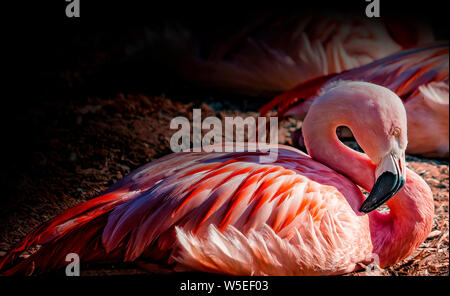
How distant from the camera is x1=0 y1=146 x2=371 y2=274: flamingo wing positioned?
1.62 meters

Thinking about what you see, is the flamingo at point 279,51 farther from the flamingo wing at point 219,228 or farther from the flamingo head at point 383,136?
the flamingo wing at point 219,228

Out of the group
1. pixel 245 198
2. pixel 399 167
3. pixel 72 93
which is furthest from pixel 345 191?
pixel 72 93

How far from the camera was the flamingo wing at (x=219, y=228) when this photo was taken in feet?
5.32

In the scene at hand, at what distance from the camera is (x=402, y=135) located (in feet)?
5.68

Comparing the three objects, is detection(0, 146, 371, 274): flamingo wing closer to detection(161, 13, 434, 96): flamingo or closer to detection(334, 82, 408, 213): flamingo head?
detection(334, 82, 408, 213): flamingo head

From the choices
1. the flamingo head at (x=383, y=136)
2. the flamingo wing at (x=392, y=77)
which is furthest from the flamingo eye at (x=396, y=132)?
the flamingo wing at (x=392, y=77)

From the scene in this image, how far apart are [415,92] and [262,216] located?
160 cm

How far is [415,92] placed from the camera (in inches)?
110

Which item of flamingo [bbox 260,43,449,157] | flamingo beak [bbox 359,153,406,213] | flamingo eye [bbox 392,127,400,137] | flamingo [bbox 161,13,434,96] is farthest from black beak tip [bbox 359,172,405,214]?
flamingo [bbox 161,13,434,96]

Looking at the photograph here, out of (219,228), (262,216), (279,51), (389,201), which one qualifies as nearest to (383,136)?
(389,201)

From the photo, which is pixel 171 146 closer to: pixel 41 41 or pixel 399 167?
pixel 399 167

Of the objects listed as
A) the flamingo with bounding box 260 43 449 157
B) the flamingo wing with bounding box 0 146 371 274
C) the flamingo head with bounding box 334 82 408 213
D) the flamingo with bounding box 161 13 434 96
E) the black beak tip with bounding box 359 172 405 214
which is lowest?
the flamingo wing with bounding box 0 146 371 274

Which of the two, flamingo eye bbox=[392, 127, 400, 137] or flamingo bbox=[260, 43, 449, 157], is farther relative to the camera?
flamingo bbox=[260, 43, 449, 157]
